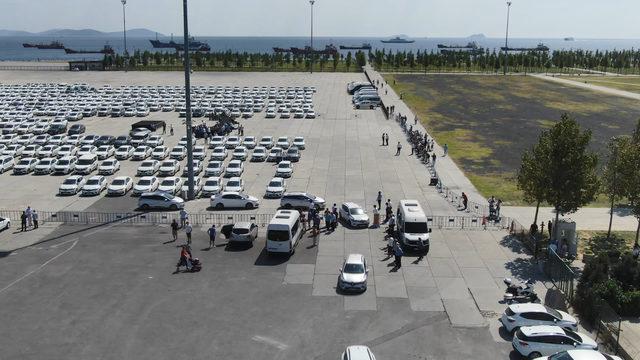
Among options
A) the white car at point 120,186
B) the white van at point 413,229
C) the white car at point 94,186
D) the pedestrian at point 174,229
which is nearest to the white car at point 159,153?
the white car at point 120,186

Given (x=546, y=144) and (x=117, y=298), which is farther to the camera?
(x=546, y=144)

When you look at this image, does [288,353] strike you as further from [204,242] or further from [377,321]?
[204,242]

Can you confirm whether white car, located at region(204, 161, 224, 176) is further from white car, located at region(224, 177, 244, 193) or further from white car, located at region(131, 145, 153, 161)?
white car, located at region(131, 145, 153, 161)

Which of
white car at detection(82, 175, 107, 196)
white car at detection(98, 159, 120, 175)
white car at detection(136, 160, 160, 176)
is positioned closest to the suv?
white car at detection(82, 175, 107, 196)

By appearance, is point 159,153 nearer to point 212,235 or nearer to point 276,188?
point 276,188

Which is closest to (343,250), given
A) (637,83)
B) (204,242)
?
(204,242)

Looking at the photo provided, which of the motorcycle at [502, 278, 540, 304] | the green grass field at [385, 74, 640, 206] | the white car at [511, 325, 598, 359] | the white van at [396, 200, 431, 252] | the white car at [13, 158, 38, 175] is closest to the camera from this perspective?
the white car at [511, 325, 598, 359]
